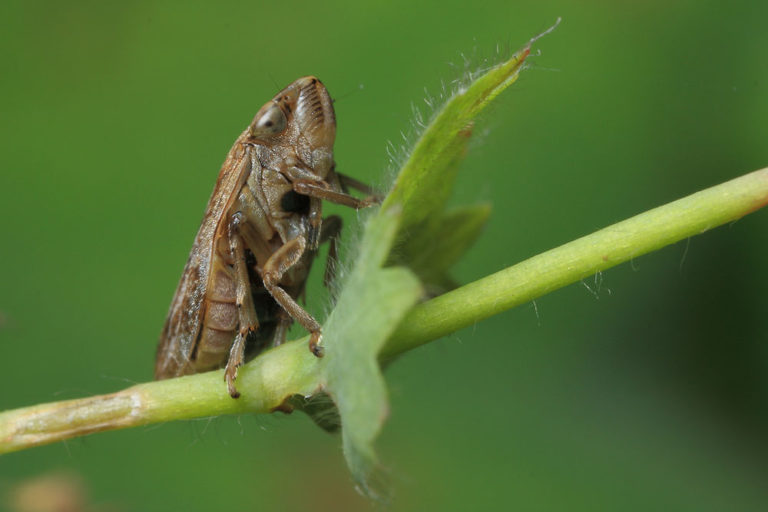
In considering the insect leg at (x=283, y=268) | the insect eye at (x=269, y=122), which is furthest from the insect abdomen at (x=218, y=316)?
the insect eye at (x=269, y=122)

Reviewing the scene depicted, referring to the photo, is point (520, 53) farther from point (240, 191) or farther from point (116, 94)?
point (116, 94)

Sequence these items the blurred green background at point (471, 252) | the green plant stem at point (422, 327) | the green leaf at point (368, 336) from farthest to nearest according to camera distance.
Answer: the blurred green background at point (471, 252) < the green plant stem at point (422, 327) < the green leaf at point (368, 336)

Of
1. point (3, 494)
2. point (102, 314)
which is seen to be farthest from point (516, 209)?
point (3, 494)

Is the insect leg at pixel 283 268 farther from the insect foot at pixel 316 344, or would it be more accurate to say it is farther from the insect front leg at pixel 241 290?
the insect foot at pixel 316 344

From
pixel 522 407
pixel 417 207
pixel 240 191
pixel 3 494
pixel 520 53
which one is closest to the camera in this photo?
pixel 520 53

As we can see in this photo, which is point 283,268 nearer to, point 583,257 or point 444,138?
point 444,138

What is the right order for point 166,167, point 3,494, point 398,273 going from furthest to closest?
point 166,167 → point 3,494 → point 398,273
